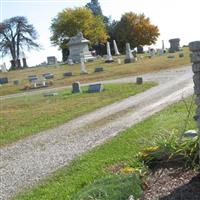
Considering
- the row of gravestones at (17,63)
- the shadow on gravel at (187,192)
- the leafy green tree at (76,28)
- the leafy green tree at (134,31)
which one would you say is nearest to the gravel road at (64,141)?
the shadow on gravel at (187,192)

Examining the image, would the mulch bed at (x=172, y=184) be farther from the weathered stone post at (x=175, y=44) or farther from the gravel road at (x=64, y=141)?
the weathered stone post at (x=175, y=44)

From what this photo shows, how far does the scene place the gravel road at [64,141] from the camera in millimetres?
8484

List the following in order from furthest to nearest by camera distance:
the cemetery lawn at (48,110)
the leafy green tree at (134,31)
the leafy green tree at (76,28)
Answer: the leafy green tree at (134,31) < the leafy green tree at (76,28) < the cemetery lawn at (48,110)

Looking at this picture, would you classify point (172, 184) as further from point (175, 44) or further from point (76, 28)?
point (76, 28)

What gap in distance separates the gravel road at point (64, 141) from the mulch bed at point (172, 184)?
7.73 ft

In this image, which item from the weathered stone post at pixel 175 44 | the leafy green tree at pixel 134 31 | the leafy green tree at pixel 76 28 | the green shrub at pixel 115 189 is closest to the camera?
the green shrub at pixel 115 189

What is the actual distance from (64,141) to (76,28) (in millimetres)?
65274

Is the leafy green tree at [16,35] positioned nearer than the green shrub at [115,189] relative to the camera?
No

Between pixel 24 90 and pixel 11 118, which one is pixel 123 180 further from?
pixel 24 90

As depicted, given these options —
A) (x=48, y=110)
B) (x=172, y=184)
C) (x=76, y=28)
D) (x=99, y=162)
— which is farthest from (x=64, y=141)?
(x=76, y=28)

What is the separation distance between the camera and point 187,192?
5633 millimetres

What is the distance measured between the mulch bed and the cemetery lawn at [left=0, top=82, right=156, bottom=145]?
669 cm

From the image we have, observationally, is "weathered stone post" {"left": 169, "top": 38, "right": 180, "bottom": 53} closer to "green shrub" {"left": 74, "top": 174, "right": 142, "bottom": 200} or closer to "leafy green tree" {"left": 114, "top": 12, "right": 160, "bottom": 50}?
"leafy green tree" {"left": 114, "top": 12, "right": 160, "bottom": 50}

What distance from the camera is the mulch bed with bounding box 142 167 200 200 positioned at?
18.4 ft
